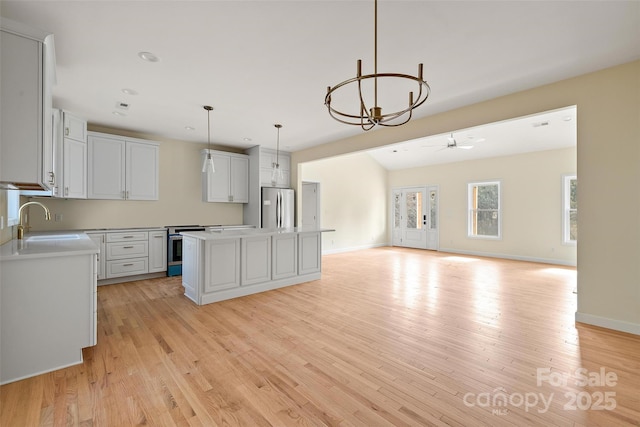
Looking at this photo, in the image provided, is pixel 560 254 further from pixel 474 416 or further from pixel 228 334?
pixel 228 334

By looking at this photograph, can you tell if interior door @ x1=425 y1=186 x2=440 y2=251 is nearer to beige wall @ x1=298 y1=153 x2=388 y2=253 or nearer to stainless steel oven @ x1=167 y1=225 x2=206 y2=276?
beige wall @ x1=298 y1=153 x2=388 y2=253

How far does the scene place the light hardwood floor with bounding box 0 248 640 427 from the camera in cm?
179

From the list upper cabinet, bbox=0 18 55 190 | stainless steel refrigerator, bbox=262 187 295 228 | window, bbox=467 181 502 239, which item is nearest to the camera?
upper cabinet, bbox=0 18 55 190

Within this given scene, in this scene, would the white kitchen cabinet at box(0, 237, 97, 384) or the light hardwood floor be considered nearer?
the light hardwood floor

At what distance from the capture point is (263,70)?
3.09 meters

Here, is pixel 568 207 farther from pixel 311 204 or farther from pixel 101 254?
pixel 101 254

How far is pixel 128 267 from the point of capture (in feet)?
16.5

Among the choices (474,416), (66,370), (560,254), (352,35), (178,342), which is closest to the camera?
(474,416)

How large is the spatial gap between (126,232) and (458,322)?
5203 mm

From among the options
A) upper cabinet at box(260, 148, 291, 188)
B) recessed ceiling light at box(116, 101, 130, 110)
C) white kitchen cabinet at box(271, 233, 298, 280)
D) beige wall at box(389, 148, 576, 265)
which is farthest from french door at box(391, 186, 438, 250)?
recessed ceiling light at box(116, 101, 130, 110)

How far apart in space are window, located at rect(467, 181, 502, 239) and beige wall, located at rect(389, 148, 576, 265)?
14 centimetres

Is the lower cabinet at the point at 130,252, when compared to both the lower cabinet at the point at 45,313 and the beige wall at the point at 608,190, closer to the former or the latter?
the lower cabinet at the point at 45,313

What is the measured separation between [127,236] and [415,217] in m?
7.95

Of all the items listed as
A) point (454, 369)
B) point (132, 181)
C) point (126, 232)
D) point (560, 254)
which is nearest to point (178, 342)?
point (454, 369)
